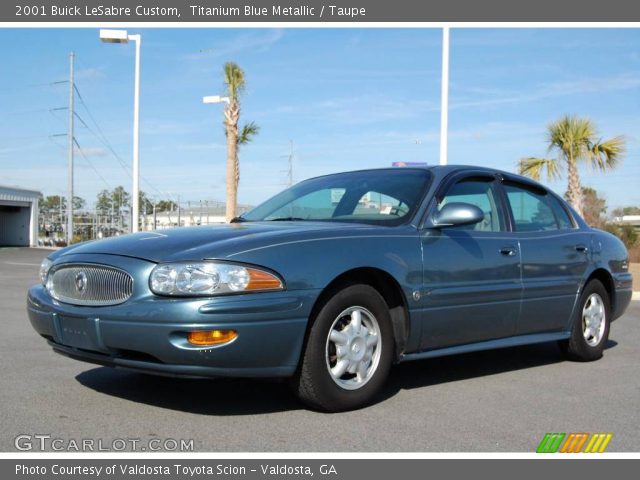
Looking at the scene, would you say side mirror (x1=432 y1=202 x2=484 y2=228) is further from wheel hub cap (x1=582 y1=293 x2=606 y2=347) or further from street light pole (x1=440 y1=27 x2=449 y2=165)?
street light pole (x1=440 y1=27 x2=449 y2=165)

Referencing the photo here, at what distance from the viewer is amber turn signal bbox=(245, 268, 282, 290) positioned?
412 cm

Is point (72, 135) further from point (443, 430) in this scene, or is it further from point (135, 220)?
point (443, 430)

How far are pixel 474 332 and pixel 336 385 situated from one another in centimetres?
138

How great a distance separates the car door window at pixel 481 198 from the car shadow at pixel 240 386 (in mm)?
1170

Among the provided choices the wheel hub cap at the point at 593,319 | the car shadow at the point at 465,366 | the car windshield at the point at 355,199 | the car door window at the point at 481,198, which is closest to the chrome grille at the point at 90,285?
the car windshield at the point at 355,199

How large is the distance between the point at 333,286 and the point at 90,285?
1408mm

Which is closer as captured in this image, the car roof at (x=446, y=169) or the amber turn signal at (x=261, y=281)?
the amber turn signal at (x=261, y=281)

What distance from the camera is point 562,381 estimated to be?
19.0 ft

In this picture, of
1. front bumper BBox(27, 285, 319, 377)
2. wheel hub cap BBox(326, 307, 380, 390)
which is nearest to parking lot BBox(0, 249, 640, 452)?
wheel hub cap BBox(326, 307, 380, 390)

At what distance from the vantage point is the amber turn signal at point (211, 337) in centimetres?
401

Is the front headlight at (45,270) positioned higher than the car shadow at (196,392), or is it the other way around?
the front headlight at (45,270)

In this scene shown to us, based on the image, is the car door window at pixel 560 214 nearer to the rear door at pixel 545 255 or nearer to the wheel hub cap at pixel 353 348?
the rear door at pixel 545 255

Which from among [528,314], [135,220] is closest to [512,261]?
[528,314]

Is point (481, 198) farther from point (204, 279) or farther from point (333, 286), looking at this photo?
point (204, 279)
